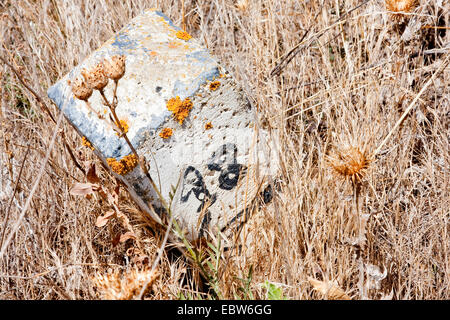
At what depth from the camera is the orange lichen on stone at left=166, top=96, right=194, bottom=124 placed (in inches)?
69.3

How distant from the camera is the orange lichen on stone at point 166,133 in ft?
5.76

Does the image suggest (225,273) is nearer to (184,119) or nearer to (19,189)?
(184,119)

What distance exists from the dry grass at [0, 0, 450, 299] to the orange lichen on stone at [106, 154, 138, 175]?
24 cm

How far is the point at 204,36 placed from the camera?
2.67m

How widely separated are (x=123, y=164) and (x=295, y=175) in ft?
2.35

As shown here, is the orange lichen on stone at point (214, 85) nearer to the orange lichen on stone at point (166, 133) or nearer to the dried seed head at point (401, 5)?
the orange lichen on stone at point (166, 133)

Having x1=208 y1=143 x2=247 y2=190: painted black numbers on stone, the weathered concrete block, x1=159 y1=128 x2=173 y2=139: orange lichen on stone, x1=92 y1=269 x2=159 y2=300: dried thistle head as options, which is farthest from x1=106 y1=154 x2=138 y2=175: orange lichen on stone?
x1=92 y1=269 x2=159 y2=300: dried thistle head

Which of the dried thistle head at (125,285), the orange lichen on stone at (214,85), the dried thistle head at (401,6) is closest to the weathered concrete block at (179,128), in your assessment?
the orange lichen on stone at (214,85)

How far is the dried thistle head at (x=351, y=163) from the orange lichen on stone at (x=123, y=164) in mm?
784

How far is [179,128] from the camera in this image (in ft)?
5.84

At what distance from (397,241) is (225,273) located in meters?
0.76

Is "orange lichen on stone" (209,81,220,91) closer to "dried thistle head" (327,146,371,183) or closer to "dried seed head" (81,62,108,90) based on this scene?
"dried seed head" (81,62,108,90)

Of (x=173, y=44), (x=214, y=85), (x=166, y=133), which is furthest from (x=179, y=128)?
(x=173, y=44)
